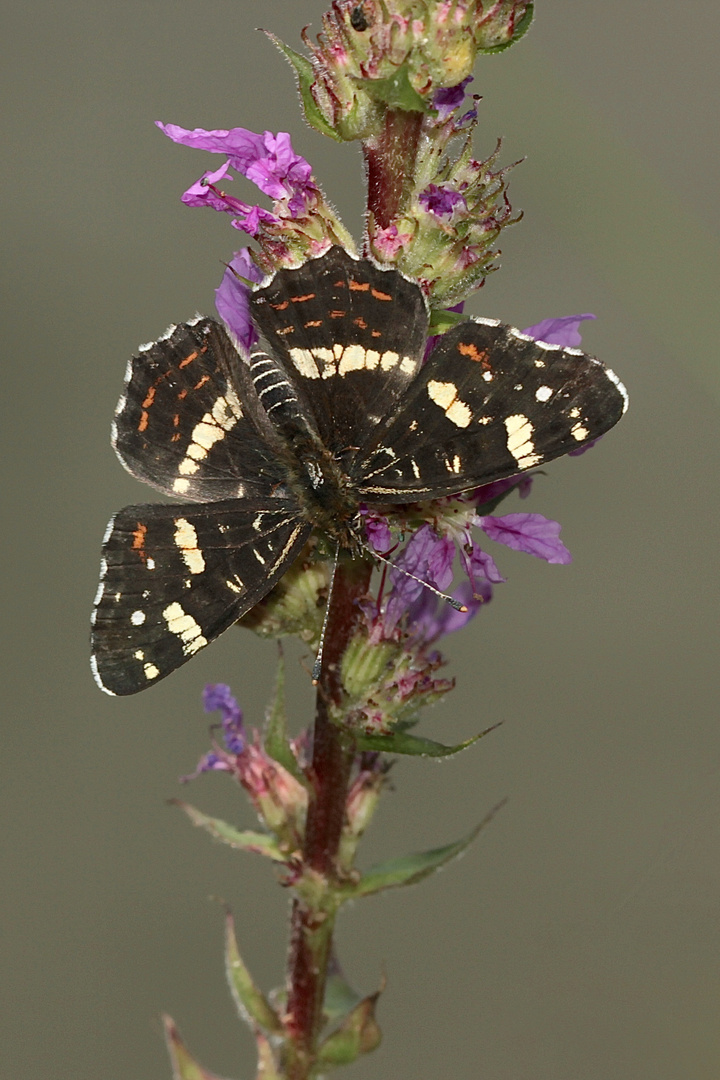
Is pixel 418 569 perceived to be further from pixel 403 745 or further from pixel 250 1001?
pixel 250 1001

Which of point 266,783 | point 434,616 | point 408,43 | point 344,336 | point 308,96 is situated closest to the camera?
point 408,43

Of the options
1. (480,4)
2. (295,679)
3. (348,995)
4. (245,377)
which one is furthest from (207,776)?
(480,4)

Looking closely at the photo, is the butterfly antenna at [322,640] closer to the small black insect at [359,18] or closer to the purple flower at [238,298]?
the purple flower at [238,298]

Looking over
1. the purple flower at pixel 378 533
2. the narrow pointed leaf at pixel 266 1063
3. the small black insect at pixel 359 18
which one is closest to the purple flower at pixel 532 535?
the purple flower at pixel 378 533

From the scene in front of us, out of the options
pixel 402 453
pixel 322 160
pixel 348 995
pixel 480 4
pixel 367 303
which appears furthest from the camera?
pixel 322 160

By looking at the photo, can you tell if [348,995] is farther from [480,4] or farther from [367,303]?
[480,4]

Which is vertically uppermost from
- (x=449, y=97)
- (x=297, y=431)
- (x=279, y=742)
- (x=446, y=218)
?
(x=449, y=97)

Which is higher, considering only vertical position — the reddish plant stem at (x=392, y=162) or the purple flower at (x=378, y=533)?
the reddish plant stem at (x=392, y=162)

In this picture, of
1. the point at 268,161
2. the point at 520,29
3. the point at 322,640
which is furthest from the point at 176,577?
the point at 520,29
